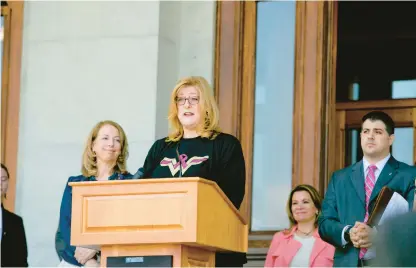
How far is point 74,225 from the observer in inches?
165

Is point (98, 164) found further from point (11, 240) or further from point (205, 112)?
point (11, 240)

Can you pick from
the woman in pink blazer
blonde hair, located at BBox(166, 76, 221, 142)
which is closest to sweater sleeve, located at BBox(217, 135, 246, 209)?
blonde hair, located at BBox(166, 76, 221, 142)

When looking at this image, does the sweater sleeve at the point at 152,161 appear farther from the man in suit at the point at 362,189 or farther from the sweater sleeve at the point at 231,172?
the man in suit at the point at 362,189

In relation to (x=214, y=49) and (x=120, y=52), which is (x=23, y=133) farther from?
(x=214, y=49)

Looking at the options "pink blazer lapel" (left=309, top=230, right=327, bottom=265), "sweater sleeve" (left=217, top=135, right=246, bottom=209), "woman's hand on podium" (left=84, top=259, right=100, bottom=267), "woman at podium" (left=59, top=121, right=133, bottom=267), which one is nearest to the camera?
"sweater sleeve" (left=217, top=135, right=246, bottom=209)

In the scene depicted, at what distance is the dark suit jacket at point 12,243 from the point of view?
7.13m

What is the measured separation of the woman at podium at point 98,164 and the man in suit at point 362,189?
4.39ft

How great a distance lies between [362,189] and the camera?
217 inches

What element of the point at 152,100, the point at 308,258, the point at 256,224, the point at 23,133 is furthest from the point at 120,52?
the point at 308,258

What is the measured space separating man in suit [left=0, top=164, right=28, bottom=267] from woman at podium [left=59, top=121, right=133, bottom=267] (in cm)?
123

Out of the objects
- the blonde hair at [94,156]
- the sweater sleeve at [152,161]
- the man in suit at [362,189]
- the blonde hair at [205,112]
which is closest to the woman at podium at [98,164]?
the blonde hair at [94,156]

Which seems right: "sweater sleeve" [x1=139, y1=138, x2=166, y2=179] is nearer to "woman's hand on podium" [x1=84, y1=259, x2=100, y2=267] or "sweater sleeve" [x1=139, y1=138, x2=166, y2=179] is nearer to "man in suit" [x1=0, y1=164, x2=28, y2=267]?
"woman's hand on podium" [x1=84, y1=259, x2=100, y2=267]

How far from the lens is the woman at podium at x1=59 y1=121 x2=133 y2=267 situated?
588 cm

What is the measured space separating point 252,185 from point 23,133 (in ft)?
7.33
